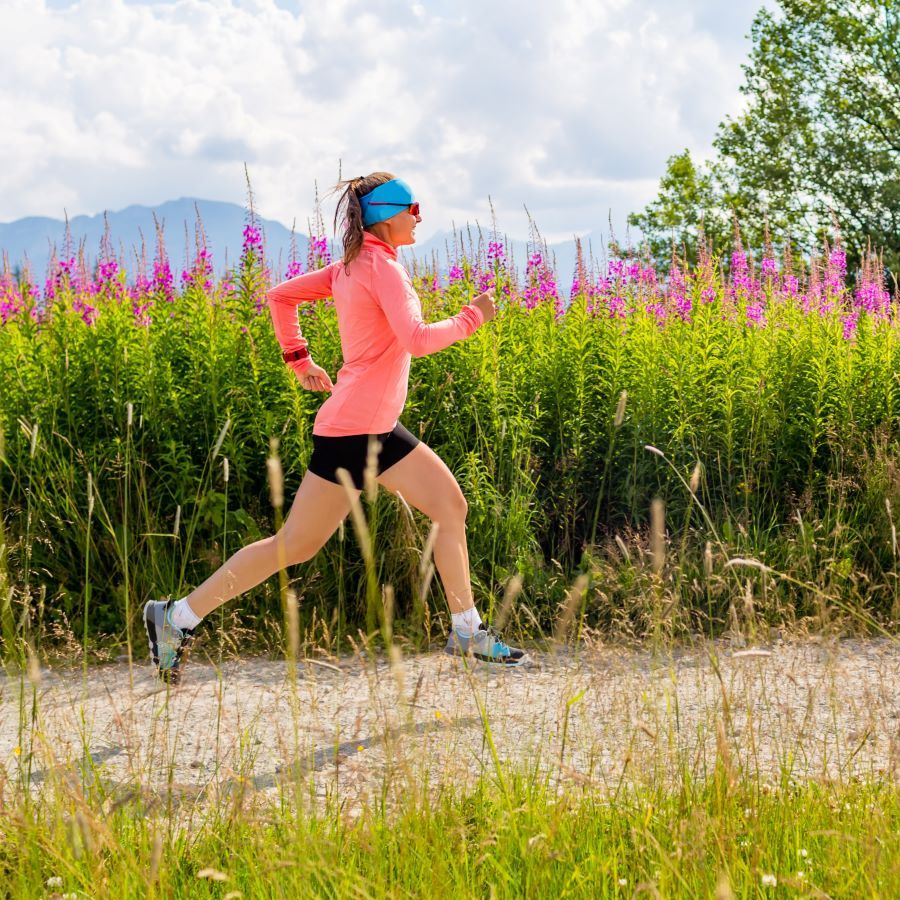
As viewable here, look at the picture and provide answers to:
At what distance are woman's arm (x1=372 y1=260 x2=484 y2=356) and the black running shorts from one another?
0.44 meters

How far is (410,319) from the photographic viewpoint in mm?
4223

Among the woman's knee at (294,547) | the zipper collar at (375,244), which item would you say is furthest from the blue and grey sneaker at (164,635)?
the zipper collar at (375,244)

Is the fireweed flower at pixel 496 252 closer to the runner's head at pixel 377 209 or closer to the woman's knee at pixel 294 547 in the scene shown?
the runner's head at pixel 377 209

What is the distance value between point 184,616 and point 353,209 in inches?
75.9

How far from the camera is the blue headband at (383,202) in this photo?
14.7 feet

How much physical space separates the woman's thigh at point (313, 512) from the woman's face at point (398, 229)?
1052 millimetres

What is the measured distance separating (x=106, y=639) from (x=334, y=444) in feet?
7.39

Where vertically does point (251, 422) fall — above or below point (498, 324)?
below

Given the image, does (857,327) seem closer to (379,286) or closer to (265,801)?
(379,286)

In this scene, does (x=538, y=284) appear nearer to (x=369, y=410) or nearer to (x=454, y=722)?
(x=369, y=410)

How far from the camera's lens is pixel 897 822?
3.08m

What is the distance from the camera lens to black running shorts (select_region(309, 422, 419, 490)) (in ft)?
14.6

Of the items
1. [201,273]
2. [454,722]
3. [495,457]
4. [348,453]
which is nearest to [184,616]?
[348,453]

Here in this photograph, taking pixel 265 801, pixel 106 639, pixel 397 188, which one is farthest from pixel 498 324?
pixel 265 801
